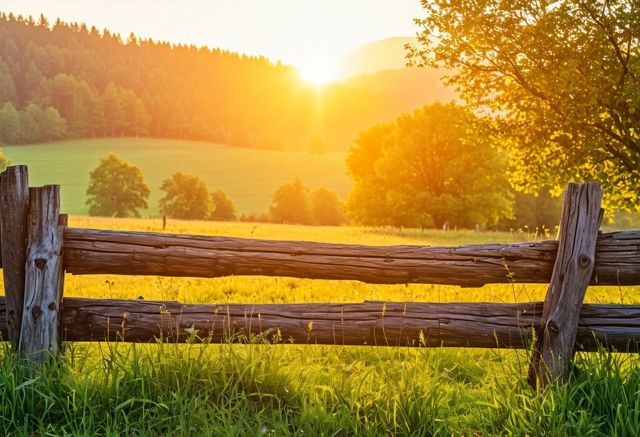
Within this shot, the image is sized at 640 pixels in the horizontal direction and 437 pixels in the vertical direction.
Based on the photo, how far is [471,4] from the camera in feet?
54.4

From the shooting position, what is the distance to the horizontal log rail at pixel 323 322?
4.69m

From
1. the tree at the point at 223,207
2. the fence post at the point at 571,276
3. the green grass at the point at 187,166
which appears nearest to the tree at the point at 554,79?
the fence post at the point at 571,276

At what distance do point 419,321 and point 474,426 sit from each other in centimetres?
90

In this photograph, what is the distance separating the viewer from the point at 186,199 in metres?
84.9

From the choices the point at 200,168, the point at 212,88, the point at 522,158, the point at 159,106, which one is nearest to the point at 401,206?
the point at 522,158

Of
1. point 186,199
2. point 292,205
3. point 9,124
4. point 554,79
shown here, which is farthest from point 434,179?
point 9,124

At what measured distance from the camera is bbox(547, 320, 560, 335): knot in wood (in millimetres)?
4523

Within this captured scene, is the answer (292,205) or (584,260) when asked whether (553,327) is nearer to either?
(584,260)

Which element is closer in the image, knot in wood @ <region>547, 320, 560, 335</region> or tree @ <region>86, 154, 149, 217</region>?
knot in wood @ <region>547, 320, 560, 335</region>

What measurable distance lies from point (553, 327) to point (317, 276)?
1.83 meters

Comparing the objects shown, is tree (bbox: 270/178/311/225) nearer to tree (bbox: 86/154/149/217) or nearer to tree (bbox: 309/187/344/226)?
tree (bbox: 309/187/344/226)

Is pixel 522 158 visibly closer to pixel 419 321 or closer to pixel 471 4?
pixel 471 4

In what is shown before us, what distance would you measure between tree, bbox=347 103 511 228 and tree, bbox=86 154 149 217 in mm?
44912

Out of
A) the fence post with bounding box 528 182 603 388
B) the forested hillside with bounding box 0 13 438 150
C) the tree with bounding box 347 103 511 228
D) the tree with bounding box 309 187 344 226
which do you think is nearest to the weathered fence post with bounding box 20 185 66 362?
the fence post with bounding box 528 182 603 388
